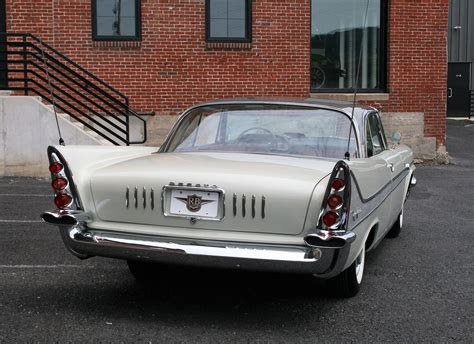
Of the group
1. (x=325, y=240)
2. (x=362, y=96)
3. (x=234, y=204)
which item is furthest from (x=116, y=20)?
(x=325, y=240)

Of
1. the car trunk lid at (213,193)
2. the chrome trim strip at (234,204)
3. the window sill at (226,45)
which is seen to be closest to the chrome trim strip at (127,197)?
the car trunk lid at (213,193)

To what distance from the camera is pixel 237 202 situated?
12.3ft

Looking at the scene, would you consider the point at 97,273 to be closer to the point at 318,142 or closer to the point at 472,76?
the point at 318,142

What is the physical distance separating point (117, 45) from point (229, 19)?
243 centimetres

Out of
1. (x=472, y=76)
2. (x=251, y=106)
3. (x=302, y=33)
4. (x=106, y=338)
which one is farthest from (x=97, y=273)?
(x=472, y=76)

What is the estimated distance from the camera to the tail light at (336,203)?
12.0 feet

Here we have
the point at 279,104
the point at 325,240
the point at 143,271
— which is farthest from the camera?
the point at 279,104

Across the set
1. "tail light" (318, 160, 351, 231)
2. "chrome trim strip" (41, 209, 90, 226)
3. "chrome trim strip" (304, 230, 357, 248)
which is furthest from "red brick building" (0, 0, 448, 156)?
"chrome trim strip" (304, 230, 357, 248)

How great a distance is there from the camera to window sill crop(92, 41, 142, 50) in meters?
12.7

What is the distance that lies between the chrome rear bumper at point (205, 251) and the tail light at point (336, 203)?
12cm

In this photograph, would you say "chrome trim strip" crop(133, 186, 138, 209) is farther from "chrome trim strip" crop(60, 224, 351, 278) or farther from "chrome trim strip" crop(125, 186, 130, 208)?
"chrome trim strip" crop(60, 224, 351, 278)

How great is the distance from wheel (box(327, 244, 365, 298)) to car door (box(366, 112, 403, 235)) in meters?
0.54

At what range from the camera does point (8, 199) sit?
890cm

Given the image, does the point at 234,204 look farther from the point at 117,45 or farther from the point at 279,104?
the point at 117,45
